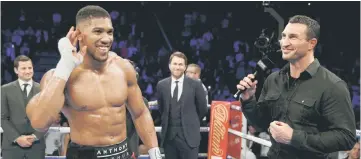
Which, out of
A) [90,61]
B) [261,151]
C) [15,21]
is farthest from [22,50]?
[90,61]

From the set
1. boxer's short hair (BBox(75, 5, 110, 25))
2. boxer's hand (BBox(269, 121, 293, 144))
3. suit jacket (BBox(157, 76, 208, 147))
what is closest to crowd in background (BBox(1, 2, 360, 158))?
suit jacket (BBox(157, 76, 208, 147))

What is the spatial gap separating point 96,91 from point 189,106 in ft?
7.34

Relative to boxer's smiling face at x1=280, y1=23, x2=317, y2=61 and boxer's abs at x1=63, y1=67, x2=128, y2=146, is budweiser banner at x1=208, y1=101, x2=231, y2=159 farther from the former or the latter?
boxer's smiling face at x1=280, y1=23, x2=317, y2=61

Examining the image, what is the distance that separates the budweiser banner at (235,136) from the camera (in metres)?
4.39

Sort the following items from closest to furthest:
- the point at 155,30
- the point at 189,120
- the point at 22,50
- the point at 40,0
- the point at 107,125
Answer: the point at 107,125, the point at 189,120, the point at 22,50, the point at 40,0, the point at 155,30

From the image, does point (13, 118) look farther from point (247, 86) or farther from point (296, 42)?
point (296, 42)

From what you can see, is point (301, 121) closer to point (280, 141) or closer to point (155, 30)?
point (280, 141)

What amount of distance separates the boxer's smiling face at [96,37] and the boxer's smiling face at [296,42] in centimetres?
89

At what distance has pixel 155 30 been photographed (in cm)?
1084

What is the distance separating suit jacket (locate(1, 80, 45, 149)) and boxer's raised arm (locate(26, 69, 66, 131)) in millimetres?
1996

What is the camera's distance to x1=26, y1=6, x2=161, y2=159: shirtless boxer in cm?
225

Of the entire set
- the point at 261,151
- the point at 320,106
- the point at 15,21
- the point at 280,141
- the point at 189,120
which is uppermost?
the point at 15,21

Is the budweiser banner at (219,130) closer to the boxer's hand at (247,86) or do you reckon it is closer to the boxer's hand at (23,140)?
the boxer's hand at (23,140)

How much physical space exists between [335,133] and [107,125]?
114 cm
